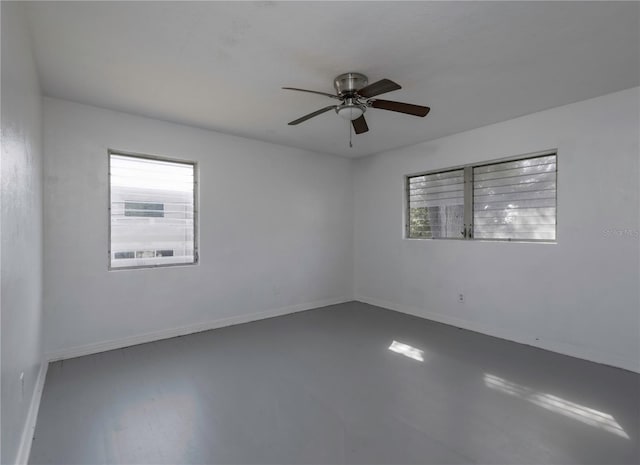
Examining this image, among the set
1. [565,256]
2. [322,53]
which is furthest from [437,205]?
[322,53]

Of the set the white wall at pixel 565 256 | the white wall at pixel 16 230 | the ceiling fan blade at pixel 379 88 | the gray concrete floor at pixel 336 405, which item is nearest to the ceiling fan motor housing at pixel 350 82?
the ceiling fan blade at pixel 379 88

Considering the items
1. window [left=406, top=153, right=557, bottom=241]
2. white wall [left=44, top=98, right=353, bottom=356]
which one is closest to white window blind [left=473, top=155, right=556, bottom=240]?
window [left=406, top=153, right=557, bottom=241]

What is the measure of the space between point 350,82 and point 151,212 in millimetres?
2676

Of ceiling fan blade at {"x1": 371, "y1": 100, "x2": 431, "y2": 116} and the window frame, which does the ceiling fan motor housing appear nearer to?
ceiling fan blade at {"x1": 371, "y1": 100, "x2": 431, "y2": 116}

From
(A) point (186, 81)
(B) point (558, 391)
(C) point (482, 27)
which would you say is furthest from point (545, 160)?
(A) point (186, 81)

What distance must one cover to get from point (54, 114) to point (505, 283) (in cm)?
509

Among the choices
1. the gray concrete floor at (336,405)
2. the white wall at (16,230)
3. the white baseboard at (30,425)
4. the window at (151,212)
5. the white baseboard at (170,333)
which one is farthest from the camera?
the window at (151,212)

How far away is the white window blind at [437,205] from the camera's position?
14.2 feet

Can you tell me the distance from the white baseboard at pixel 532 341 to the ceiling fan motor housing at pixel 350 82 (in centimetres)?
319

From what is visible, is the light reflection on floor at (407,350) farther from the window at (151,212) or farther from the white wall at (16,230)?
the white wall at (16,230)

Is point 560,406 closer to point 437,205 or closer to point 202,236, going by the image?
point 437,205

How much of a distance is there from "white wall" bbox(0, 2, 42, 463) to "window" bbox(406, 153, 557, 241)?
4.33 meters

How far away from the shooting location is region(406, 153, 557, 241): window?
3.55 meters

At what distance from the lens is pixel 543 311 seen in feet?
11.3
